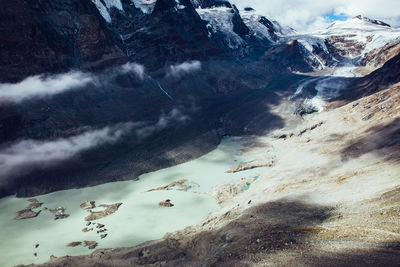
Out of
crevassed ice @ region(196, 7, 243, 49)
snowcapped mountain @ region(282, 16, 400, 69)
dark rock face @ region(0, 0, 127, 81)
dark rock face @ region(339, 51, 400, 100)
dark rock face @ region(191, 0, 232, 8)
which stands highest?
dark rock face @ region(191, 0, 232, 8)

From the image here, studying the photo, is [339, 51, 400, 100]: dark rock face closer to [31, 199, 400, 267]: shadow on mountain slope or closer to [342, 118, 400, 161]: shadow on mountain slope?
[342, 118, 400, 161]: shadow on mountain slope

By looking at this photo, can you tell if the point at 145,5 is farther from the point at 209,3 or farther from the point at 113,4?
the point at 209,3

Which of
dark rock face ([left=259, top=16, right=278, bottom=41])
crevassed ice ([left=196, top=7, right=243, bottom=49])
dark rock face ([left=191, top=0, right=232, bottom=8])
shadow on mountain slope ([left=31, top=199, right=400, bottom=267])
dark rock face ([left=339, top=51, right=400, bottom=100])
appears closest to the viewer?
shadow on mountain slope ([left=31, top=199, right=400, bottom=267])

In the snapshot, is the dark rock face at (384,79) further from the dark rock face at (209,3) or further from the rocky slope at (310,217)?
the dark rock face at (209,3)

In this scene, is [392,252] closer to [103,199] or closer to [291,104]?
[103,199]

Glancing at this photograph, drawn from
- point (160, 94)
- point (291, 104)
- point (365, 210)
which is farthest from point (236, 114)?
point (365, 210)

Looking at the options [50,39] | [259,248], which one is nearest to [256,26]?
[50,39]

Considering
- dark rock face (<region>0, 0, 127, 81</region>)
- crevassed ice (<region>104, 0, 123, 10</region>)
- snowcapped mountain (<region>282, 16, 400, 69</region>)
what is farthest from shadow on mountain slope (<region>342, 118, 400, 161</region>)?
snowcapped mountain (<region>282, 16, 400, 69</region>)

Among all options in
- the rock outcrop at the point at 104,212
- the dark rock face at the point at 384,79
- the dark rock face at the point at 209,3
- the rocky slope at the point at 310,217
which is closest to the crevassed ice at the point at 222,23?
the dark rock face at the point at 209,3
